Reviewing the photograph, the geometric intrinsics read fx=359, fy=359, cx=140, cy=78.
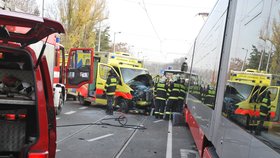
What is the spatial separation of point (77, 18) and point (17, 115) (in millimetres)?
34722

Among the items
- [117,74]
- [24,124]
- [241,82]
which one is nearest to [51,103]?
[24,124]

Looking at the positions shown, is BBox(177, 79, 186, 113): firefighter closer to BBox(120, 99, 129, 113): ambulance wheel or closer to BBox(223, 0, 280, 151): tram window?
BBox(120, 99, 129, 113): ambulance wheel

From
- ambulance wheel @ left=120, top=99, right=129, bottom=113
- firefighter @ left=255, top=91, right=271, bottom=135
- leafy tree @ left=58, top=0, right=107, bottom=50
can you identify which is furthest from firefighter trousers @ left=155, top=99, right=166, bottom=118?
leafy tree @ left=58, top=0, right=107, bottom=50

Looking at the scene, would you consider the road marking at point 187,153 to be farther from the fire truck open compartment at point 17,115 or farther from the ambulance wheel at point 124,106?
the ambulance wheel at point 124,106

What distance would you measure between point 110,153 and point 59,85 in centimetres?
570

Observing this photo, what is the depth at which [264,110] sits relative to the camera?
2490 millimetres

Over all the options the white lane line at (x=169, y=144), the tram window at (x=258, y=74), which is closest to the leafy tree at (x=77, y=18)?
the white lane line at (x=169, y=144)

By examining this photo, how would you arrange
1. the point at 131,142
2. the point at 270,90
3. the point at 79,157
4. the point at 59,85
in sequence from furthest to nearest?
1. the point at 59,85
2. the point at 131,142
3. the point at 79,157
4. the point at 270,90

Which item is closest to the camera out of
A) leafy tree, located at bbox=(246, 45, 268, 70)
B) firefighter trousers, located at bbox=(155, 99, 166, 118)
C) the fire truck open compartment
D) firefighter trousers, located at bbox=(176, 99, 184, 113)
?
leafy tree, located at bbox=(246, 45, 268, 70)

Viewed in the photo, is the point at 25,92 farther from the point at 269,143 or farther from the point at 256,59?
the point at 269,143

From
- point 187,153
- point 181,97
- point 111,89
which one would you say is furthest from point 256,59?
point 181,97

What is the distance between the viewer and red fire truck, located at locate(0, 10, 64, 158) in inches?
131

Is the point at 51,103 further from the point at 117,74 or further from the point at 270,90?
the point at 117,74

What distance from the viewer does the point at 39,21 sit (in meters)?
2.98
